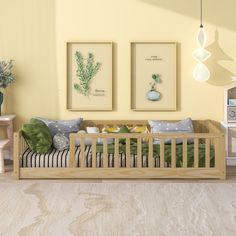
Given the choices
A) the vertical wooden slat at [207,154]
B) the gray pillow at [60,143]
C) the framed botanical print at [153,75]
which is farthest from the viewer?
the framed botanical print at [153,75]

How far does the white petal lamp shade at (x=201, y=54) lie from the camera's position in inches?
245

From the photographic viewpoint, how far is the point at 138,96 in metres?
6.39

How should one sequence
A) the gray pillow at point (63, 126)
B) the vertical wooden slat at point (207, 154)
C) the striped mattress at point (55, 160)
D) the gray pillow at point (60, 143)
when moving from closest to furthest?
the vertical wooden slat at point (207, 154), the striped mattress at point (55, 160), the gray pillow at point (60, 143), the gray pillow at point (63, 126)

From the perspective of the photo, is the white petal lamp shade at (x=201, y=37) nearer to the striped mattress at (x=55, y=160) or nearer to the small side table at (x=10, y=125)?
the striped mattress at (x=55, y=160)

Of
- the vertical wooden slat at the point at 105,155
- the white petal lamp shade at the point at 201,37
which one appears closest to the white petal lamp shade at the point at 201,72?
the white petal lamp shade at the point at 201,37

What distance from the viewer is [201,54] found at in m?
6.23

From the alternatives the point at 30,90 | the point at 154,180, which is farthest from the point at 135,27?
the point at 154,180

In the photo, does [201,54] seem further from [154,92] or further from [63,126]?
[63,126]

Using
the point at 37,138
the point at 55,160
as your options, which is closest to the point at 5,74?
the point at 37,138

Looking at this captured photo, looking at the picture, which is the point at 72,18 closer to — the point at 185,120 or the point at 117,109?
the point at 117,109

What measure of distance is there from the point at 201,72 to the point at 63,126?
1.60 m

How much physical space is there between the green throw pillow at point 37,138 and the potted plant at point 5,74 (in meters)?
0.78

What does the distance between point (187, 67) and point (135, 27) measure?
0.72 metres

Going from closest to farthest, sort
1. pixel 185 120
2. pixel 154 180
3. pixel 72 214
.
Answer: pixel 72 214
pixel 154 180
pixel 185 120
